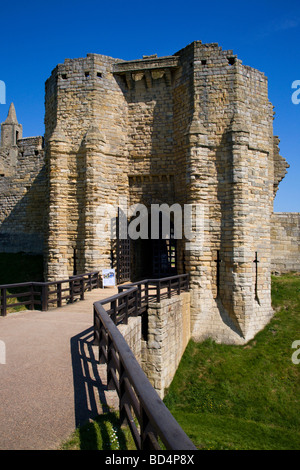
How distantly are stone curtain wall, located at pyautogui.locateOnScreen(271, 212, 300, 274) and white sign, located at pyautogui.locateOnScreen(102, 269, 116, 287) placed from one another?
22.5 feet

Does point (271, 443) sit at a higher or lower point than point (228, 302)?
lower

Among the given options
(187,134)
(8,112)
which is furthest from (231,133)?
(8,112)

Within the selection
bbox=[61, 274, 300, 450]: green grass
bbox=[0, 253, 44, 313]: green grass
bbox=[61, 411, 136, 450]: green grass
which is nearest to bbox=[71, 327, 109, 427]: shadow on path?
bbox=[61, 411, 136, 450]: green grass

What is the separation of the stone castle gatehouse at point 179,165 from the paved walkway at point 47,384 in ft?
19.4

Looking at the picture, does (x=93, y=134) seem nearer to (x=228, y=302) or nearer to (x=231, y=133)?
(x=231, y=133)

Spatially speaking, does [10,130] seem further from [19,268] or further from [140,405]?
[140,405]

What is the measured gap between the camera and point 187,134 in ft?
38.4

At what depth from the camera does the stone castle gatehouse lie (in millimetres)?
11273

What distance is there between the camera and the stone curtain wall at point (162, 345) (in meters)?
8.91

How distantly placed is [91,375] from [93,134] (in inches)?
388

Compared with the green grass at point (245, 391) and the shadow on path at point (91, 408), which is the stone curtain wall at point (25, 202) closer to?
the green grass at point (245, 391)

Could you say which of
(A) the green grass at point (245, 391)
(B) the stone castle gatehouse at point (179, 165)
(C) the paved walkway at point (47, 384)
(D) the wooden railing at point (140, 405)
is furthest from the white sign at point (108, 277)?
(D) the wooden railing at point (140, 405)

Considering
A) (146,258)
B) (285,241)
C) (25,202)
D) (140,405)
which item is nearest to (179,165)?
(146,258)

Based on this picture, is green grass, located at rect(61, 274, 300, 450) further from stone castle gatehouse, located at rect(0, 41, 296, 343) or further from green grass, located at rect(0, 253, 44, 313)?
green grass, located at rect(0, 253, 44, 313)
